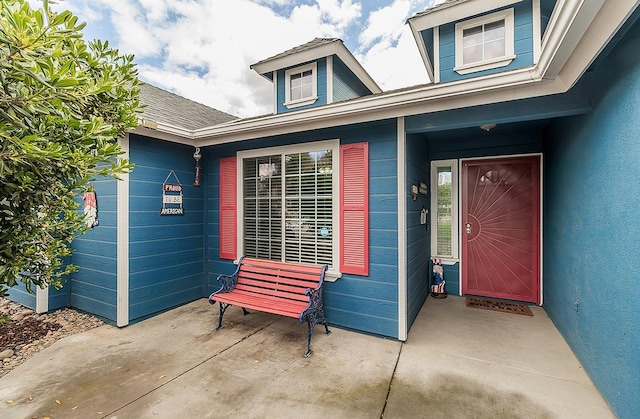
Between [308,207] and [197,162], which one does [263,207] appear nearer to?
[308,207]

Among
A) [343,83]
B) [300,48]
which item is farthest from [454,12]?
[300,48]

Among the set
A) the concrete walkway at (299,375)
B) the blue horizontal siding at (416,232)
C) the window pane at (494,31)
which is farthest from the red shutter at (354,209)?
the window pane at (494,31)

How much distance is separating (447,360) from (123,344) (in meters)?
3.24

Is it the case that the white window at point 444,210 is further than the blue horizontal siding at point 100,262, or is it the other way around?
the white window at point 444,210

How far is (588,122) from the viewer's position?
231 centimetres

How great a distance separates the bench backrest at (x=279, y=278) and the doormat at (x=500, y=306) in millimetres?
2410

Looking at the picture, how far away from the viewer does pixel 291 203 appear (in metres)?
3.63

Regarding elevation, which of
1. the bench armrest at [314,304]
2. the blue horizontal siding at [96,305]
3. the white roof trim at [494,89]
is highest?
the white roof trim at [494,89]

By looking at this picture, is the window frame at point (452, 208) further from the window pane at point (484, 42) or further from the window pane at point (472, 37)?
the window pane at point (472, 37)

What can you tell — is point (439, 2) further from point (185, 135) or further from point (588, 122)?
point (185, 135)

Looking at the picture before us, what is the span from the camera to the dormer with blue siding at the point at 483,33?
359 centimetres

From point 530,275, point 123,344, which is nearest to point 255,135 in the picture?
point 123,344

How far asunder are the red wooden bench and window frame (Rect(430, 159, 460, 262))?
88.0 inches

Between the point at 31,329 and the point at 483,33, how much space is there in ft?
22.1
